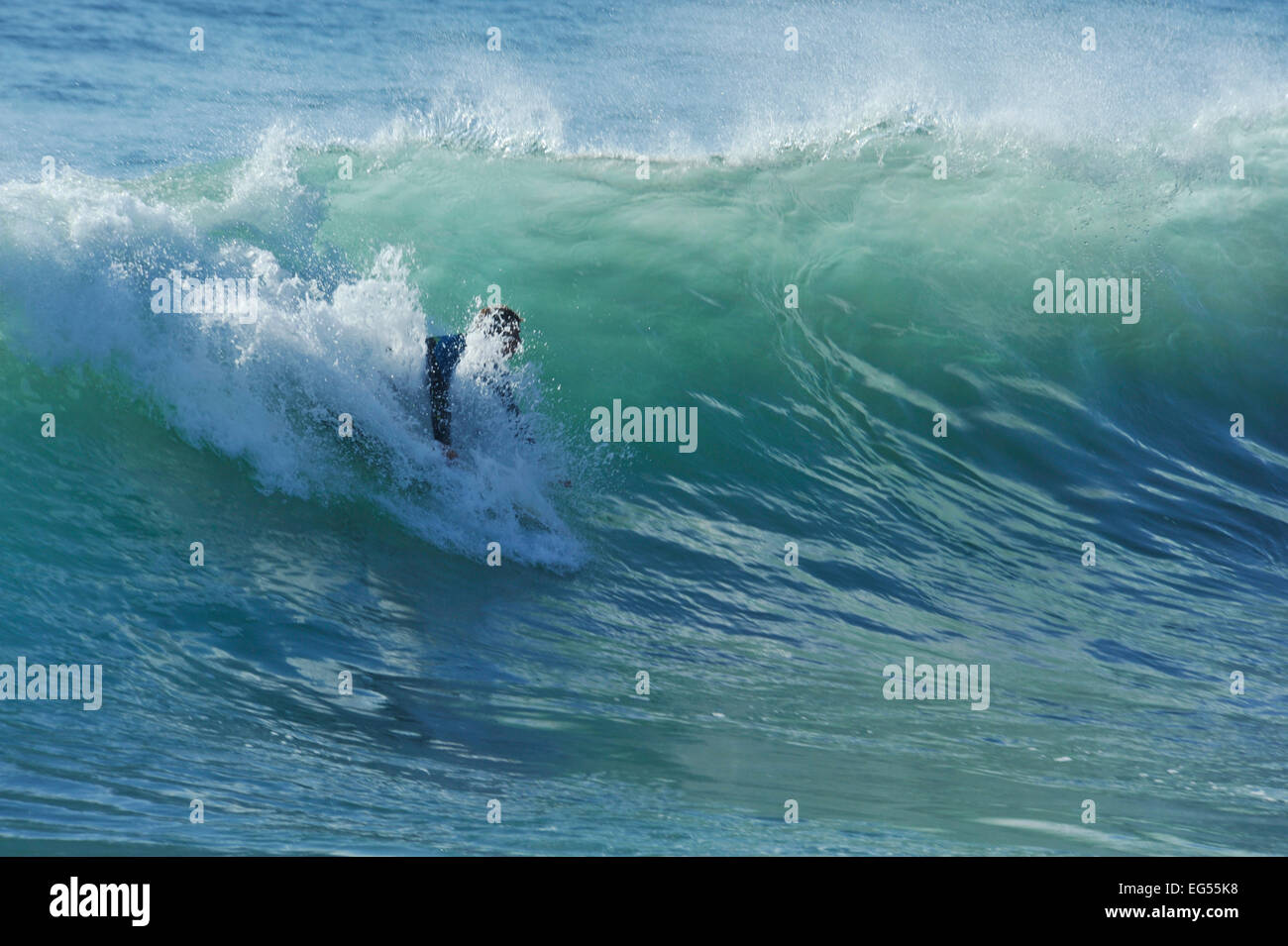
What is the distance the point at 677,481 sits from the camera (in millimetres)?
9133

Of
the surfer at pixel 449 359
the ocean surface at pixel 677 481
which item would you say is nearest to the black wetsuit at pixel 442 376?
the surfer at pixel 449 359

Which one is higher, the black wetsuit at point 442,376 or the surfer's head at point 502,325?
the surfer's head at point 502,325

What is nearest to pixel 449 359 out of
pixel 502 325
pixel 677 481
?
pixel 502 325

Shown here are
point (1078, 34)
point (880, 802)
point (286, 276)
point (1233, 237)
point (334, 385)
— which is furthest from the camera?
point (1078, 34)

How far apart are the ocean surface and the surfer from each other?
7.0 inches

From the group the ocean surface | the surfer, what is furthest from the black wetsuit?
the ocean surface

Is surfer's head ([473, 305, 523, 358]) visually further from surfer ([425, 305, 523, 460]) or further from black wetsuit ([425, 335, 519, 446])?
black wetsuit ([425, 335, 519, 446])

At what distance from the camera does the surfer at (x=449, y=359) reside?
786cm

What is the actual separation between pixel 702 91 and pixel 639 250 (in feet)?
26.5

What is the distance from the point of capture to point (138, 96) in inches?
699

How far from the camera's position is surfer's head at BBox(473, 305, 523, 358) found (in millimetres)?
8133

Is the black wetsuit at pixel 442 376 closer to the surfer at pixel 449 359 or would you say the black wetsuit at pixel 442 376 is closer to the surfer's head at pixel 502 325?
the surfer at pixel 449 359
